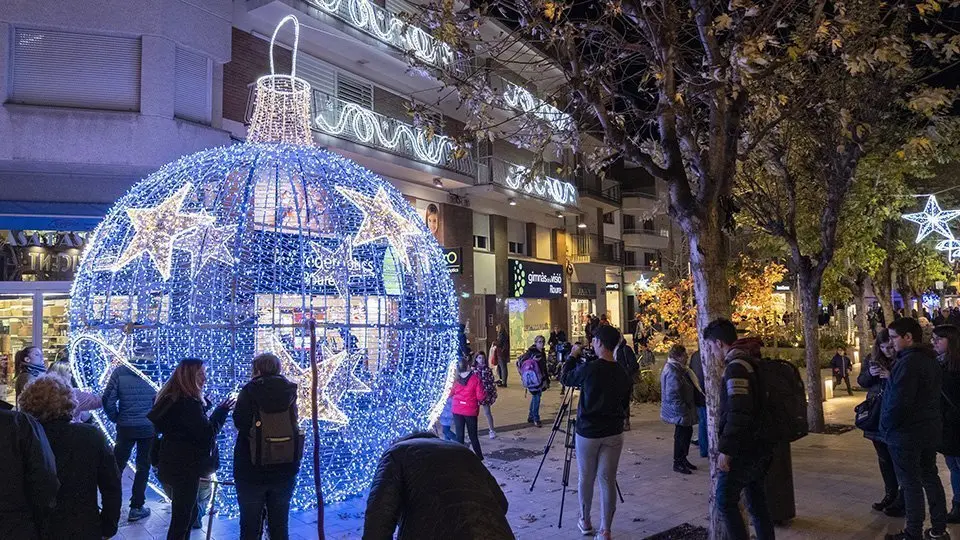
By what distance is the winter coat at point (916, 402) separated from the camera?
5.34 meters

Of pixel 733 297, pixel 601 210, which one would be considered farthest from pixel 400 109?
pixel 601 210

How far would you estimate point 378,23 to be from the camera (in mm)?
15312

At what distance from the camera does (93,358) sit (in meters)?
6.26

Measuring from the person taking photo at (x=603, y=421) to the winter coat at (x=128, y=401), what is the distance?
3.90m

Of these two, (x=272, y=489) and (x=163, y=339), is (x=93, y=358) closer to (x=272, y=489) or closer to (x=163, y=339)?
(x=163, y=339)

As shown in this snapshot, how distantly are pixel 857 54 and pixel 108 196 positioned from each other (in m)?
11.6

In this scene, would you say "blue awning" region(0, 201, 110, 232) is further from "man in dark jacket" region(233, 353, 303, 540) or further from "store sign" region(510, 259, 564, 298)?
"store sign" region(510, 259, 564, 298)

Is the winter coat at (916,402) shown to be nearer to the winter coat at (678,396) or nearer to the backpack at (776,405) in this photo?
the backpack at (776,405)

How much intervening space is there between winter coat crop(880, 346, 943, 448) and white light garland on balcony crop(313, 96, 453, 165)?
9288 mm

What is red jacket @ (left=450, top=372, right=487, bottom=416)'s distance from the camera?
8609mm

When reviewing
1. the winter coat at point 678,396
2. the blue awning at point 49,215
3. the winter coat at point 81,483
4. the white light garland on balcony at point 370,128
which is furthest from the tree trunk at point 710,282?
the blue awning at point 49,215

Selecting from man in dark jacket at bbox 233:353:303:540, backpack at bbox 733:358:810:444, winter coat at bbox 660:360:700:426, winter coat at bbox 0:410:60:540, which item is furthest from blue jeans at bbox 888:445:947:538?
winter coat at bbox 0:410:60:540

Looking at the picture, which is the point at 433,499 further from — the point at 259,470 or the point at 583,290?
the point at 583,290

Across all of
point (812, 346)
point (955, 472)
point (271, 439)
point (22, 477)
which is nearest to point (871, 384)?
point (955, 472)
